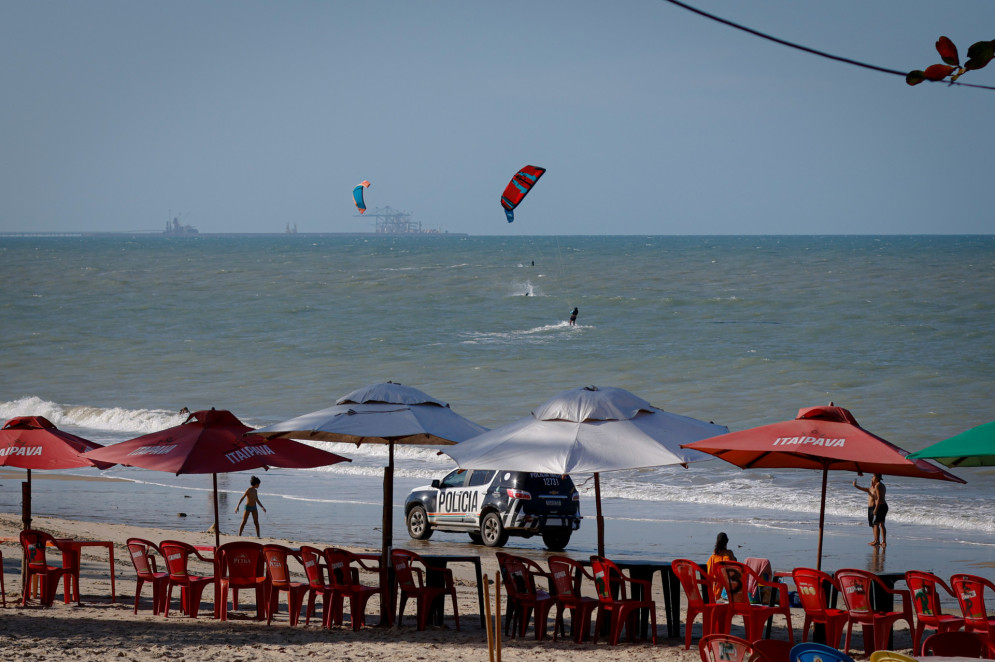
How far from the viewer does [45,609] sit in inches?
377

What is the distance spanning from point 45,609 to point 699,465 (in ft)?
49.4

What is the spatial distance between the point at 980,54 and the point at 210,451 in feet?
24.5

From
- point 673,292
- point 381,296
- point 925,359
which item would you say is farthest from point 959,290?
point 381,296

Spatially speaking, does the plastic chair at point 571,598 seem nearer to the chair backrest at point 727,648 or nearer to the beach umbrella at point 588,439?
the beach umbrella at point 588,439

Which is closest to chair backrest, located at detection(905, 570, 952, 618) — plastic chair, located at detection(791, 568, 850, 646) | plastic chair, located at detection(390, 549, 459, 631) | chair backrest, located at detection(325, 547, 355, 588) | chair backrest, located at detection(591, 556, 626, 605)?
plastic chair, located at detection(791, 568, 850, 646)

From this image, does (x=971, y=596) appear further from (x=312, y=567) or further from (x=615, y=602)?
(x=312, y=567)

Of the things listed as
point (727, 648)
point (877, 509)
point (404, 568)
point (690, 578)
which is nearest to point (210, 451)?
point (404, 568)

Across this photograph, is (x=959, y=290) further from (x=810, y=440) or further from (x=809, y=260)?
(x=810, y=440)

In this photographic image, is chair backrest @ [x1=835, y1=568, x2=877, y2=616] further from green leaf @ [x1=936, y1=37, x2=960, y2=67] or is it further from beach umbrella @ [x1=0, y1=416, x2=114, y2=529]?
beach umbrella @ [x1=0, y1=416, x2=114, y2=529]

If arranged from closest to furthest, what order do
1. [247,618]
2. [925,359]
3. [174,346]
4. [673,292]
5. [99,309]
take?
1. [247,618]
2. [925,359]
3. [174,346]
4. [99,309]
5. [673,292]

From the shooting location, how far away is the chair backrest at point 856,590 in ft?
26.9

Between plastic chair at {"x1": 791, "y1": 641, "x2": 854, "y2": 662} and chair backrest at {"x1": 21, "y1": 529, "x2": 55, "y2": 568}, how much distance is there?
7352 millimetres

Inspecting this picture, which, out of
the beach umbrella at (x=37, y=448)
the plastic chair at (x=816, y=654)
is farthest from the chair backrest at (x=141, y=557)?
the plastic chair at (x=816, y=654)

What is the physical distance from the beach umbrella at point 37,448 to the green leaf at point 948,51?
878cm
